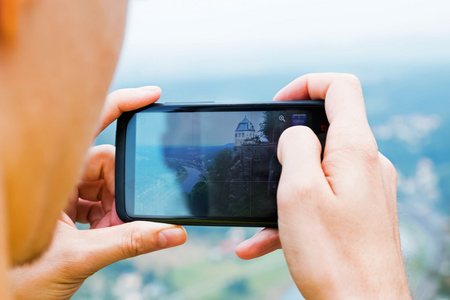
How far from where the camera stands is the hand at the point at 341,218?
1.73 ft

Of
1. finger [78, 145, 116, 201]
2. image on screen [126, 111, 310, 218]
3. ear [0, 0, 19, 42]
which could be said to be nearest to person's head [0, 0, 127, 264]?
ear [0, 0, 19, 42]

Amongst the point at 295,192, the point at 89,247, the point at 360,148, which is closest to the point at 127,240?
the point at 89,247

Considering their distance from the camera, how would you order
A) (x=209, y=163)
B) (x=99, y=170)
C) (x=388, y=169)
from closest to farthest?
(x=388, y=169)
(x=209, y=163)
(x=99, y=170)

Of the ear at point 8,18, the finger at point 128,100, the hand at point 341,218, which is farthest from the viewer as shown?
the finger at point 128,100

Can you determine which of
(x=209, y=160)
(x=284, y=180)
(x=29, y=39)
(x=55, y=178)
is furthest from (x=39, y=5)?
(x=209, y=160)

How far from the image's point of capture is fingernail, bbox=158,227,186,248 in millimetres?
697

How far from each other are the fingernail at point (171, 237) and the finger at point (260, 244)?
0.12 meters

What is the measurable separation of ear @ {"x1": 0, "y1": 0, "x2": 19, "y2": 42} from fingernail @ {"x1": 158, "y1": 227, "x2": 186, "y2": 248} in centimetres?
51

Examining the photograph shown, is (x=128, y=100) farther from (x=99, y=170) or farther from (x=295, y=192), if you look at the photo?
(x=295, y=192)

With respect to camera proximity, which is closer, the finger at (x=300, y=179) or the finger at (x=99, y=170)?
the finger at (x=300, y=179)

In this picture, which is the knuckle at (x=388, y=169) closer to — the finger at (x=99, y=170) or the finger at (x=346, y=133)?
the finger at (x=346, y=133)

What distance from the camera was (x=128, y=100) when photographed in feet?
2.48

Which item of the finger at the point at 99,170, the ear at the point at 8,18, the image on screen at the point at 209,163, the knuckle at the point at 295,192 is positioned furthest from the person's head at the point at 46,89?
the finger at the point at 99,170

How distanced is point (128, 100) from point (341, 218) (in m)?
0.45
